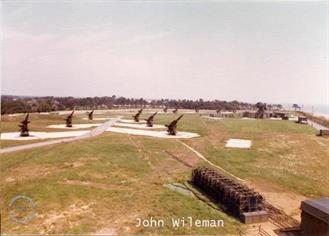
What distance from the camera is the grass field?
23.3 metres

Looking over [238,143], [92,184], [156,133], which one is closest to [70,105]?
[156,133]

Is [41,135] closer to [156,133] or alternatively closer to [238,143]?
[156,133]

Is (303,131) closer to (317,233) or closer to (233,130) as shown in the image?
(233,130)

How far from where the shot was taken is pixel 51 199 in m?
25.1

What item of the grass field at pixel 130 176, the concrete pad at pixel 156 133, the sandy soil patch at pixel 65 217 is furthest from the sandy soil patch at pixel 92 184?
the concrete pad at pixel 156 133

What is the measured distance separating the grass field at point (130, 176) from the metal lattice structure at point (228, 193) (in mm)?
1312

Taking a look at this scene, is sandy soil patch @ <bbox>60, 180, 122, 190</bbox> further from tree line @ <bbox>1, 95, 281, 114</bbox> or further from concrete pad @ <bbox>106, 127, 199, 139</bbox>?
tree line @ <bbox>1, 95, 281, 114</bbox>

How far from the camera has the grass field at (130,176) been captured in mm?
23281

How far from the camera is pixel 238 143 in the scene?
170ft

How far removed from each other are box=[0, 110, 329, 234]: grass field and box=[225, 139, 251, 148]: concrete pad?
1.03 m

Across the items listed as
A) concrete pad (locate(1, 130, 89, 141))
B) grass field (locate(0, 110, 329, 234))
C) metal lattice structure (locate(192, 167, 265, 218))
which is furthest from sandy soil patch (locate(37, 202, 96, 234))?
concrete pad (locate(1, 130, 89, 141))

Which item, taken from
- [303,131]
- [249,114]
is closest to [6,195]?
[303,131]

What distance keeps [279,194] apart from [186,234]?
13841mm

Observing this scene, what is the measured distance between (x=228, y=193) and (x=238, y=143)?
24821 mm
